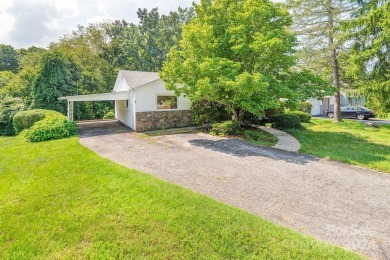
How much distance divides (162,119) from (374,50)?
12164 mm

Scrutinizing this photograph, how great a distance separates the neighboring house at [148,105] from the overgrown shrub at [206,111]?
1.70 feet

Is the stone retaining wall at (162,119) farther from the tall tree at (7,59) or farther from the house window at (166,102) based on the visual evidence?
the tall tree at (7,59)

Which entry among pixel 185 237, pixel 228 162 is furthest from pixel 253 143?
pixel 185 237

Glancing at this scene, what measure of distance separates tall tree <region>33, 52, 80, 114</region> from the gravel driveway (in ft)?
40.5

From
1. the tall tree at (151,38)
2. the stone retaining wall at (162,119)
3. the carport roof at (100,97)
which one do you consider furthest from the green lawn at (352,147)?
the tall tree at (151,38)

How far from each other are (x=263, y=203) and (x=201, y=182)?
1745 mm

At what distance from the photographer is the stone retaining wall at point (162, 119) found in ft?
44.0

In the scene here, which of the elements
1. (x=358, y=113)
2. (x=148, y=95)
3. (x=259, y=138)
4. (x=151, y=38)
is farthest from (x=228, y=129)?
(x=151, y=38)

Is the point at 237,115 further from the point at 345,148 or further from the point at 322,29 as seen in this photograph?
the point at 322,29

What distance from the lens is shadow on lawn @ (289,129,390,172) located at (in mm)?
8094

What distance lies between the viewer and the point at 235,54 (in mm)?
11031

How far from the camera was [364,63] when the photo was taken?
11.9 meters

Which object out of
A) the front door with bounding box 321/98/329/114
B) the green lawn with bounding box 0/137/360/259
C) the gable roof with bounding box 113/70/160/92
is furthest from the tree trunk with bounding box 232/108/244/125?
the front door with bounding box 321/98/329/114

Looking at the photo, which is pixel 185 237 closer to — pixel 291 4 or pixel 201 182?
pixel 201 182
